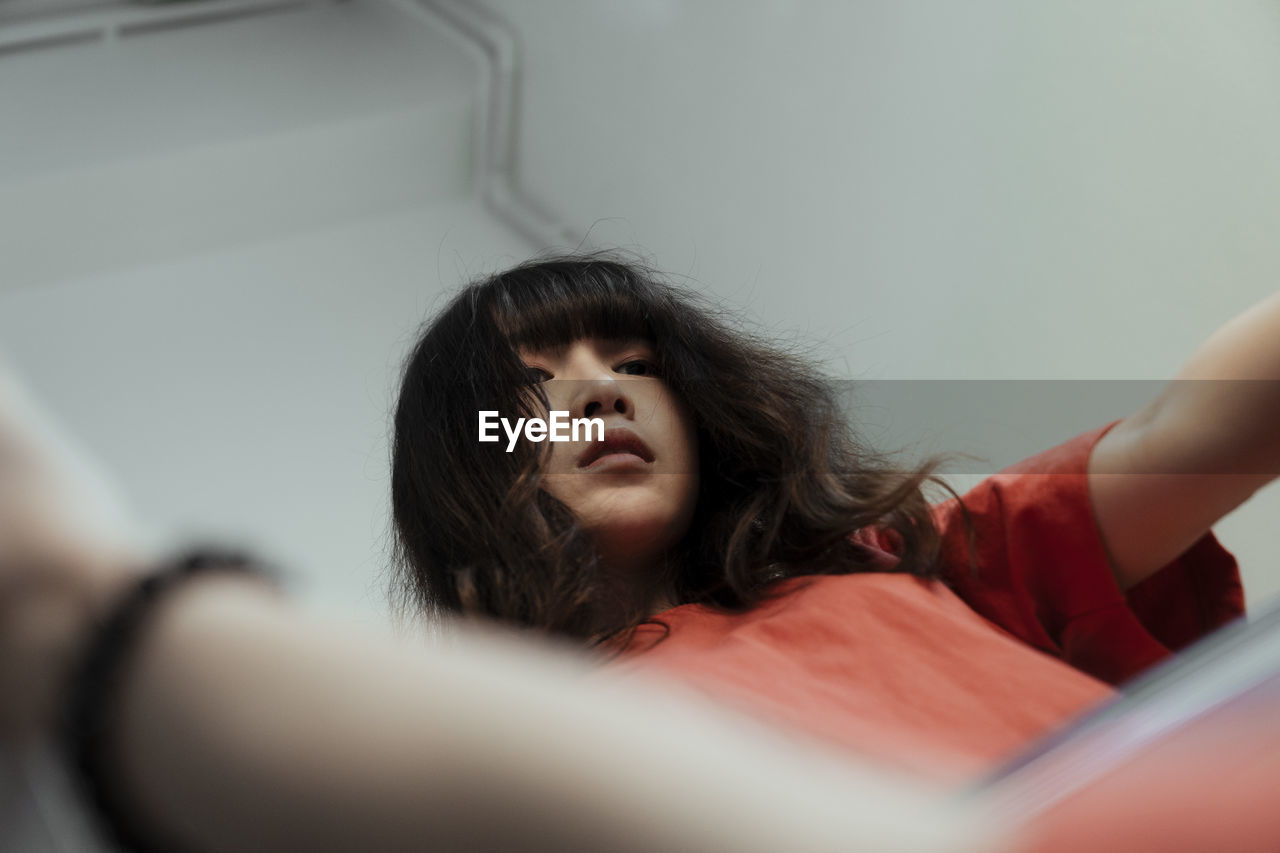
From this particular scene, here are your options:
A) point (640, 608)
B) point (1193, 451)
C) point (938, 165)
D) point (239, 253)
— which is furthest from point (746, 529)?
point (239, 253)

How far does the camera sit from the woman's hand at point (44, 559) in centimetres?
11

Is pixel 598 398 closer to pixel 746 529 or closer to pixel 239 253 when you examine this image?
pixel 746 529

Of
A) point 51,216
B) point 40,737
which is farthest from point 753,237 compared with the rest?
point 40,737

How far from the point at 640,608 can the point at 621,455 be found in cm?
6

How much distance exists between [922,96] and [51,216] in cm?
51

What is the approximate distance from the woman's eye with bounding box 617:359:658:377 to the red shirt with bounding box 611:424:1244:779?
0.34 feet

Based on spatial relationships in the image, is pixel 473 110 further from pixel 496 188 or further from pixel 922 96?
pixel 922 96

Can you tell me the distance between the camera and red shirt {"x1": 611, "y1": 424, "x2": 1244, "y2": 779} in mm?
299

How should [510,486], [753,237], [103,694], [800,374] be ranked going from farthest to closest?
[753,237] < [800,374] < [510,486] < [103,694]

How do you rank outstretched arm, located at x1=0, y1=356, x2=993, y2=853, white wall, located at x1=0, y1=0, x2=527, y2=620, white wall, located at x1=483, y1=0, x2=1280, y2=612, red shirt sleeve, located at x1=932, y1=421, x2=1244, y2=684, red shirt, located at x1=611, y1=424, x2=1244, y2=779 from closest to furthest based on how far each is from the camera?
outstretched arm, located at x1=0, y1=356, x2=993, y2=853 → red shirt, located at x1=611, y1=424, x2=1244, y2=779 → red shirt sleeve, located at x1=932, y1=421, x2=1244, y2=684 → white wall, located at x1=483, y1=0, x2=1280, y2=612 → white wall, located at x1=0, y1=0, x2=527, y2=620

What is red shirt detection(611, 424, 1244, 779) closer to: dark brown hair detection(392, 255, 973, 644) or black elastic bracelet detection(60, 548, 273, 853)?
dark brown hair detection(392, 255, 973, 644)

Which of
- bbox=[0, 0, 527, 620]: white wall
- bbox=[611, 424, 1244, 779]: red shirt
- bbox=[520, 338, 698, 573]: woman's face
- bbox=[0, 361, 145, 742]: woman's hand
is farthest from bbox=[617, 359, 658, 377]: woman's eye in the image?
bbox=[0, 361, 145, 742]: woman's hand

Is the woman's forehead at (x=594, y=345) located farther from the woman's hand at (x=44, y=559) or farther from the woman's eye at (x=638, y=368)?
the woman's hand at (x=44, y=559)

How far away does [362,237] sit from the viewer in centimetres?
74
